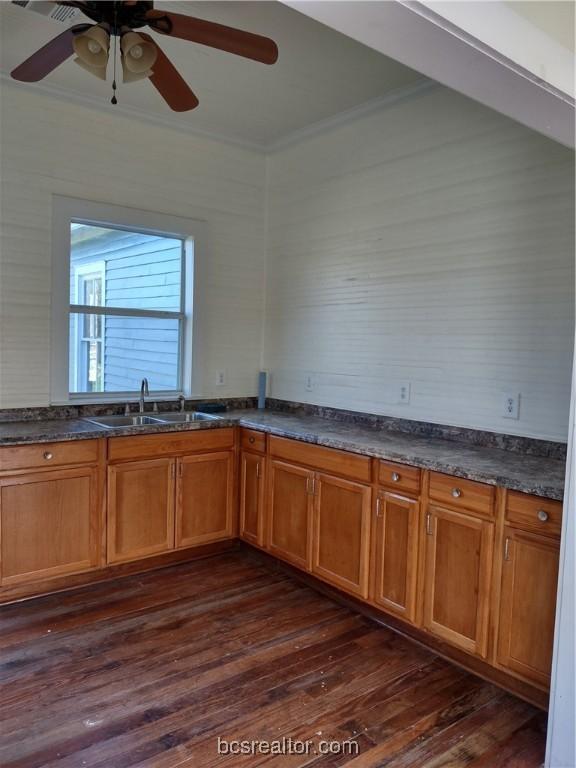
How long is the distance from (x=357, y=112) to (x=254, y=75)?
2.44 ft

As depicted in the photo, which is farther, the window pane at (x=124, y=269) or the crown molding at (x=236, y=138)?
the window pane at (x=124, y=269)

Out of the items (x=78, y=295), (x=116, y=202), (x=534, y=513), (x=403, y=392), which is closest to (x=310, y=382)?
(x=403, y=392)

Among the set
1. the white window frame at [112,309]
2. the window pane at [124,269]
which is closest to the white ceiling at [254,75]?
the white window frame at [112,309]

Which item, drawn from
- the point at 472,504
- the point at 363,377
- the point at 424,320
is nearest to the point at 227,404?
the point at 363,377

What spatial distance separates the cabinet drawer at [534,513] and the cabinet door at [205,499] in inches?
75.1

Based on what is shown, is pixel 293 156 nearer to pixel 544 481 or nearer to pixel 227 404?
pixel 227 404

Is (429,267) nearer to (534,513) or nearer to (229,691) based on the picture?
(534,513)

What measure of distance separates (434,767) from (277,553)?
64.1 inches

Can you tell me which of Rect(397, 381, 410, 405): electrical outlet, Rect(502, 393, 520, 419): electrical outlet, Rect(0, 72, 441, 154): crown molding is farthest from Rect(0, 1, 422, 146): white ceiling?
Rect(502, 393, 520, 419): electrical outlet

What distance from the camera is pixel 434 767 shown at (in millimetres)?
1869

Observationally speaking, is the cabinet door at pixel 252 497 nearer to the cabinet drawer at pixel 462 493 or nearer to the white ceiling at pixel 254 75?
the cabinet drawer at pixel 462 493

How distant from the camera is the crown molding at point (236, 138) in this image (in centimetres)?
314

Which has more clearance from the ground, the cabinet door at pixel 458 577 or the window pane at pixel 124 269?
the window pane at pixel 124 269

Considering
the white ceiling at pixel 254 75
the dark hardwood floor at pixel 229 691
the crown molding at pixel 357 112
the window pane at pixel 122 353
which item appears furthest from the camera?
the window pane at pixel 122 353
